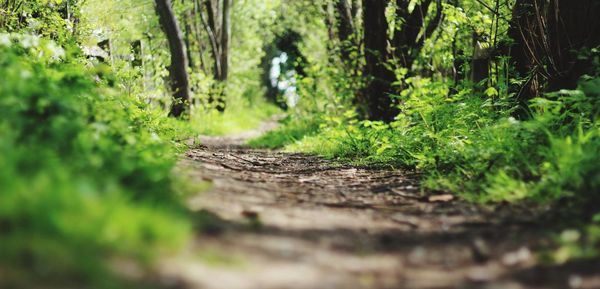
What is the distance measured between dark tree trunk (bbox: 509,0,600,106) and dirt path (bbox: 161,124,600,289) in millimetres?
2245

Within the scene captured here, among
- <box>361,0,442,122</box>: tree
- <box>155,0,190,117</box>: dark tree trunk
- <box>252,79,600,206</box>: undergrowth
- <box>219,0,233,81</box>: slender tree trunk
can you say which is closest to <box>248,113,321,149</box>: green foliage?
<box>361,0,442,122</box>: tree

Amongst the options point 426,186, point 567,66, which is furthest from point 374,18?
point 426,186

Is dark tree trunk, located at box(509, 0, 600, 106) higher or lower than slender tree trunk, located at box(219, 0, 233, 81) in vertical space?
lower

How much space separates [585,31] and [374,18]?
4.35 meters

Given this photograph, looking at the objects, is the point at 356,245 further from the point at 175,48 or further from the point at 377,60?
the point at 175,48

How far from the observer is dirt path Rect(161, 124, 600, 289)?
2008 mm

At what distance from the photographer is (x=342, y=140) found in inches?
278

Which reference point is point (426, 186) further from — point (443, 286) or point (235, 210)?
point (443, 286)

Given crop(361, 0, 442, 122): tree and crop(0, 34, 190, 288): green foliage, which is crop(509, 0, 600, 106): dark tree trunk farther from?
crop(0, 34, 190, 288): green foliage

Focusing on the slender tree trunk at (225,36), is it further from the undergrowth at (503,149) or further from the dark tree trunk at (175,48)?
the undergrowth at (503,149)

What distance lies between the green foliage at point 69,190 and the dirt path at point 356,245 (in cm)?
23

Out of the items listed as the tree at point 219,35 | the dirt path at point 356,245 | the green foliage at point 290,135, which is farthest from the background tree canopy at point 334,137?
the tree at point 219,35

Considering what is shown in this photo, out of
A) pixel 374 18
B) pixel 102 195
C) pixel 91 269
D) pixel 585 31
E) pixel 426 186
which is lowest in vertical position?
pixel 426 186

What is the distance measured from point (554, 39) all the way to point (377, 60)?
411 centimetres
